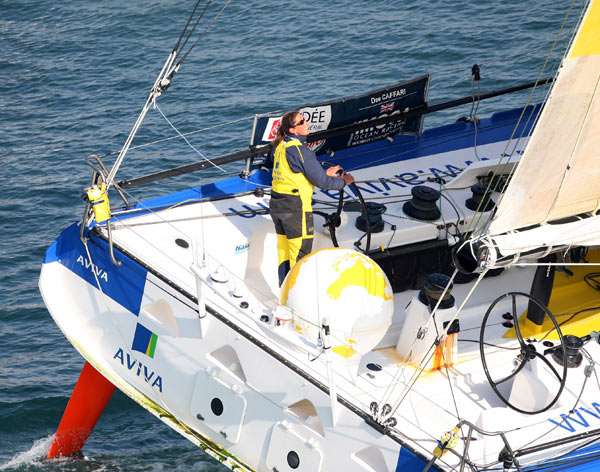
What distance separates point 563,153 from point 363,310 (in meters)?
1.78

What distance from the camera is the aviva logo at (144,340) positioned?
7027mm

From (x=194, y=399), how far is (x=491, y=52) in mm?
11349

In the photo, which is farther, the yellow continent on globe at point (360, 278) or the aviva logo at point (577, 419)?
the yellow continent on globe at point (360, 278)

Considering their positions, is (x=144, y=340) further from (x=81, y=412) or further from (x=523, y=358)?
(x=523, y=358)

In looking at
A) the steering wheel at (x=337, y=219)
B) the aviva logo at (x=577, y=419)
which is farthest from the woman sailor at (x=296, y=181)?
the aviva logo at (x=577, y=419)

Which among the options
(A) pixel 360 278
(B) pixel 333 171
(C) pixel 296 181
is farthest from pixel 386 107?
(A) pixel 360 278

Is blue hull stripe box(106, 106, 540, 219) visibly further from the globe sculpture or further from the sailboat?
the globe sculpture

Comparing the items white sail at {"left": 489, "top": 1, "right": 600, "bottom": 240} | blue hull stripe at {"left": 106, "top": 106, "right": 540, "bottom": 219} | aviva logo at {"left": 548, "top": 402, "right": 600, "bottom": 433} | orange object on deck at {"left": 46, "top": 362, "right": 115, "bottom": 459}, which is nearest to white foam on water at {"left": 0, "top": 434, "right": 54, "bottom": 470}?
orange object on deck at {"left": 46, "top": 362, "right": 115, "bottom": 459}

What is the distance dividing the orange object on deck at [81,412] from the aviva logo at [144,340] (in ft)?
3.75

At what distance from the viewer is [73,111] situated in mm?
15258

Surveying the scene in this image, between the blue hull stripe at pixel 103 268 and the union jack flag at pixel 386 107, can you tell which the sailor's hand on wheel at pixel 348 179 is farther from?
the union jack flag at pixel 386 107

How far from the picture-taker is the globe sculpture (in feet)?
20.4

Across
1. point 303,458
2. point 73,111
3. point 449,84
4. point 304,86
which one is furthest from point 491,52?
point 303,458

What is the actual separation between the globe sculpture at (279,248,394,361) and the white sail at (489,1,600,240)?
127 cm
